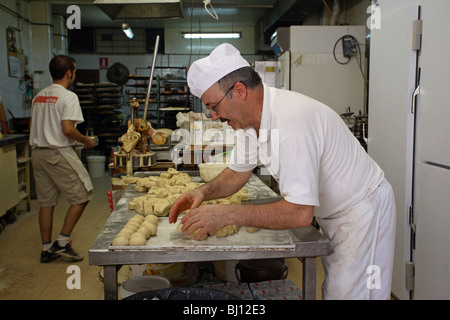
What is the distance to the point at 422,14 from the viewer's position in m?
2.60

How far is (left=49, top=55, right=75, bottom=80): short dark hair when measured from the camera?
12.0 ft

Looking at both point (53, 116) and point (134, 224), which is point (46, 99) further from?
point (134, 224)

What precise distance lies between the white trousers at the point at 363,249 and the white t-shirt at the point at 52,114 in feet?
9.09

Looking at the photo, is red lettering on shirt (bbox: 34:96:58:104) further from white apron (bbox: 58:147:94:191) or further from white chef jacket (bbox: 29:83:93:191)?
white apron (bbox: 58:147:94:191)

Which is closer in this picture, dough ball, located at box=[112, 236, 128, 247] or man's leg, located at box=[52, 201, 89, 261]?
dough ball, located at box=[112, 236, 128, 247]

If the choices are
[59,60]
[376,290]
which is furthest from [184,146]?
[376,290]

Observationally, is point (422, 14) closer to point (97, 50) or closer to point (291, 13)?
point (291, 13)

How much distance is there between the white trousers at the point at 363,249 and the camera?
1656 millimetres

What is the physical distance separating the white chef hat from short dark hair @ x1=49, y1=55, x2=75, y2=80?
2469 mm

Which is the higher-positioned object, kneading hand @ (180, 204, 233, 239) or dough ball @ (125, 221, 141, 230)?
kneading hand @ (180, 204, 233, 239)

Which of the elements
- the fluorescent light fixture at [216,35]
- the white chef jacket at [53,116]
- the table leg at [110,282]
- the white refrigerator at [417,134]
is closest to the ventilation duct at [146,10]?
the white chef jacket at [53,116]

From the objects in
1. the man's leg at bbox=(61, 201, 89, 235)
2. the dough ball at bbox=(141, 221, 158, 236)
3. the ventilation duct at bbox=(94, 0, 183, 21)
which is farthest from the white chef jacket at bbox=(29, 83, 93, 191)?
the dough ball at bbox=(141, 221, 158, 236)

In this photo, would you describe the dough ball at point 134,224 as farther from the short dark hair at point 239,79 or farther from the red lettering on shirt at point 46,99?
the red lettering on shirt at point 46,99
